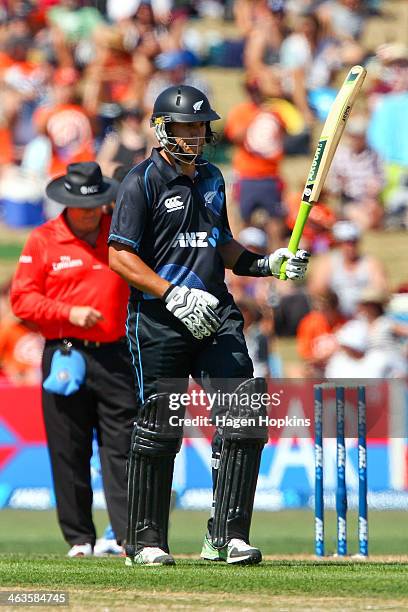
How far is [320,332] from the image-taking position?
15188mm

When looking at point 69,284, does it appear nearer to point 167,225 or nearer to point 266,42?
point 167,225

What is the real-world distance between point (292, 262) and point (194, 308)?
0.65 meters

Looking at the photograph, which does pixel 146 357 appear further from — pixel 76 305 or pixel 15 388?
pixel 15 388

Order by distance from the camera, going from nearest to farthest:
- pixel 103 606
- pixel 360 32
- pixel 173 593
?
pixel 103 606 → pixel 173 593 → pixel 360 32

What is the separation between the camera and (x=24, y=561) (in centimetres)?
837

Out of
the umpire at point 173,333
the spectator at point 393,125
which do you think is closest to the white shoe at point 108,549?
the umpire at point 173,333

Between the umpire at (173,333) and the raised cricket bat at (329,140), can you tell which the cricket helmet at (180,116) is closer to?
the umpire at (173,333)

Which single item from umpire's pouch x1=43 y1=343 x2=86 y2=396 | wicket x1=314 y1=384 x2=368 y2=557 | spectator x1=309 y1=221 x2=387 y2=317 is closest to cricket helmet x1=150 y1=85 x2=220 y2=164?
wicket x1=314 y1=384 x2=368 y2=557

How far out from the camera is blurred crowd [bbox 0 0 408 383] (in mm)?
15219

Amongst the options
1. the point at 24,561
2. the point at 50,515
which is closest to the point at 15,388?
the point at 50,515

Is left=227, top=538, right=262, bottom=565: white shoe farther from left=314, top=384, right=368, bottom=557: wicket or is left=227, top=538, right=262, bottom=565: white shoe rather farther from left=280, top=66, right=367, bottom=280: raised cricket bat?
left=280, top=66, right=367, bottom=280: raised cricket bat

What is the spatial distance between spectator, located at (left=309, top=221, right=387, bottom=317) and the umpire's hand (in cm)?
656

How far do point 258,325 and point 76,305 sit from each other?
17.7 feet

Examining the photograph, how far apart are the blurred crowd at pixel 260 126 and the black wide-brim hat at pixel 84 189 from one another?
3.89 metres
